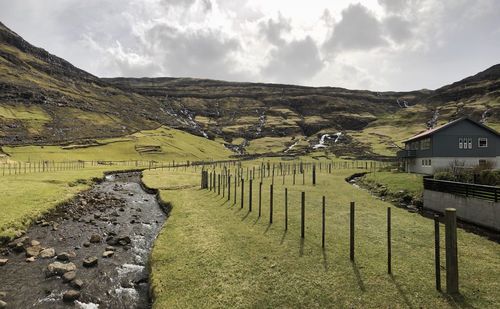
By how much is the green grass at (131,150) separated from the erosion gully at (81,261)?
9038 cm

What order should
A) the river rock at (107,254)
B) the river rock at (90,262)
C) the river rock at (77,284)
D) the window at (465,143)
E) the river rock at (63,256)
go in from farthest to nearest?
the window at (465,143)
the river rock at (107,254)
the river rock at (63,256)
the river rock at (90,262)
the river rock at (77,284)

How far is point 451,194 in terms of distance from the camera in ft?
111

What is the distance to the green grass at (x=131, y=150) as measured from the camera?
116056 millimetres

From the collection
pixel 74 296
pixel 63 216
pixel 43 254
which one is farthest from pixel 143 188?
pixel 74 296

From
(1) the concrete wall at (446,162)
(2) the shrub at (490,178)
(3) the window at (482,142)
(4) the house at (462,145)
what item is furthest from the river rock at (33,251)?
(3) the window at (482,142)

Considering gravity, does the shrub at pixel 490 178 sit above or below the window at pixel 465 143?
below

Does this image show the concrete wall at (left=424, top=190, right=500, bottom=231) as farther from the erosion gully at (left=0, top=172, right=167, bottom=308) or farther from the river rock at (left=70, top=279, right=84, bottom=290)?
the river rock at (left=70, top=279, right=84, bottom=290)

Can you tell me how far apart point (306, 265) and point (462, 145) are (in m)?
64.0

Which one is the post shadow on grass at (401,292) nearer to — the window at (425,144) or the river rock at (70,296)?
the river rock at (70,296)

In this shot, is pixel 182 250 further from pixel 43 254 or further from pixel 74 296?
pixel 43 254

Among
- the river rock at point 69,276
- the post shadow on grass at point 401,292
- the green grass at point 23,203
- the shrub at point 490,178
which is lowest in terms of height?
the river rock at point 69,276

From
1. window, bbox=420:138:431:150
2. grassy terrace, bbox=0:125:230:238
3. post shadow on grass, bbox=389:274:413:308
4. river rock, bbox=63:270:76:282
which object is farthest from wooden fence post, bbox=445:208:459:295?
window, bbox=420:138:431:150

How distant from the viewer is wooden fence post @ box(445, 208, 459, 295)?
1370cm

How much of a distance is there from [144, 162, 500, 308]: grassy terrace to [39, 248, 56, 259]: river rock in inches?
269
